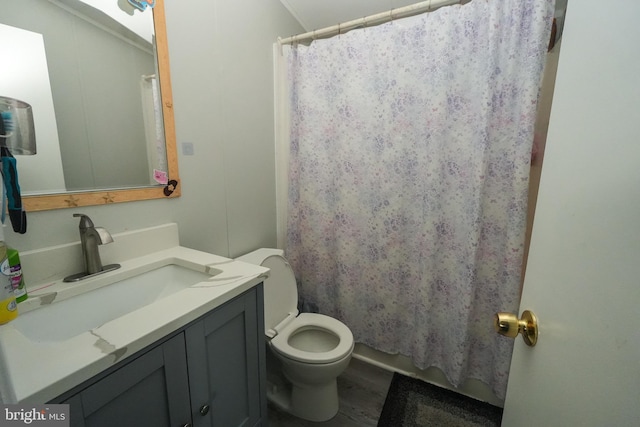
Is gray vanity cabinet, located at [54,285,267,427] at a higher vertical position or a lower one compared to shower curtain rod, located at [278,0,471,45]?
lower

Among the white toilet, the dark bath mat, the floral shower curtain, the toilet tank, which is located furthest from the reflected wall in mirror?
the dark bath mat

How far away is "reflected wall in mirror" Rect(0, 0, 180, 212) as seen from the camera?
766 mm

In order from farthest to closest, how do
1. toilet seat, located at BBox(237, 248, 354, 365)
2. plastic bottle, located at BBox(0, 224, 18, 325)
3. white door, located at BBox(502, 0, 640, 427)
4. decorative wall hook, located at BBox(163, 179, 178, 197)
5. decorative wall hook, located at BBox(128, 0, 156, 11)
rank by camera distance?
toilet seat, located at BBox(237, 248, 354, 365) < decorative wall hook, located at BBox(163, 179, 178, 197) < decorative wall hook, located at BBox(128, 0, 156, 11) < plastic bottle, located at BBox(0, 224, 18, 325) < white door, located at BBox(502, 0, 640, 427)

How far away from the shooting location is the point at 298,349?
145 centimetres

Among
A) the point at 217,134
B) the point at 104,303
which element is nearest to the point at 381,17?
the point at 217,134

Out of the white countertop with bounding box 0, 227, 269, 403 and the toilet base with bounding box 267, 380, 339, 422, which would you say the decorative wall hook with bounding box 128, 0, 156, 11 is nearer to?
the white countertop with bounding box 0, 227, 269, 403

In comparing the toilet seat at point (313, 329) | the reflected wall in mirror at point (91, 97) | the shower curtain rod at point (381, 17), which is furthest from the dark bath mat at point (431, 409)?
the shower curtain rod at point (381, 17)

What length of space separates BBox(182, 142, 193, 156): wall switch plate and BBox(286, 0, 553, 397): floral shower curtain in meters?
0.67

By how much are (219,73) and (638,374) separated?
61.1 inches

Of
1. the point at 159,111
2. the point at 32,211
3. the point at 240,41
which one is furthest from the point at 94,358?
the point at 240,41

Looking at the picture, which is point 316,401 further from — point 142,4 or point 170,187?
point 142,4

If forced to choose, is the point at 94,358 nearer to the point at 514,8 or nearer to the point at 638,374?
the point at 638,374

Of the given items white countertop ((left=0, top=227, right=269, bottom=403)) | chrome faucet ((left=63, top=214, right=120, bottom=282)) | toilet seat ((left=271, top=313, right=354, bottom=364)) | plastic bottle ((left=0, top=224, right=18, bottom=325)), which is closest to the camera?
white countertop ((left=0, top=227, right=269, bottom=403))

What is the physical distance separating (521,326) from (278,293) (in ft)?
3.82
